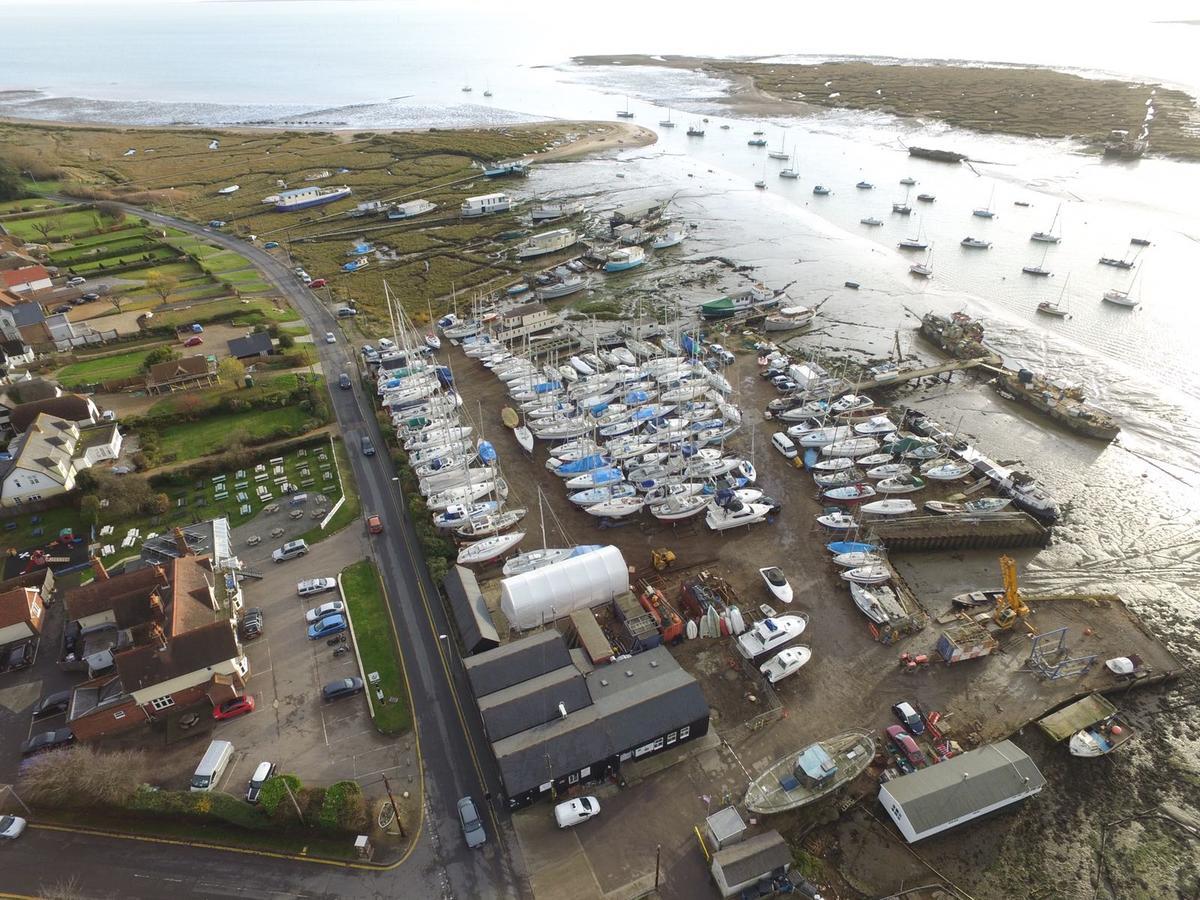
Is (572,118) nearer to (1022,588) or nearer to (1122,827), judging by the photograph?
(1022,588)

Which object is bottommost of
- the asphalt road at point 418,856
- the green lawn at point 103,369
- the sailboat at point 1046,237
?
the asphalt road at point 418,856

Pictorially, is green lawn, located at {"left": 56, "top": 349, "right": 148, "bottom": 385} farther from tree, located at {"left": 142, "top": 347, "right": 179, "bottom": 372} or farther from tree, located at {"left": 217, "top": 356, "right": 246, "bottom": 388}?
tree, located at {"left": 217, "top": 356, "right": 246, "bottom": 388}

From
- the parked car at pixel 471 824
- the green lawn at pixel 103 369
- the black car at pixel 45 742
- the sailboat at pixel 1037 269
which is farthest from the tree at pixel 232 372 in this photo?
the sailboat at pixel 1037 269

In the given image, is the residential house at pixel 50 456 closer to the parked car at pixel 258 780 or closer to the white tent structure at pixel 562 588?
the parked car at pixel 258 780

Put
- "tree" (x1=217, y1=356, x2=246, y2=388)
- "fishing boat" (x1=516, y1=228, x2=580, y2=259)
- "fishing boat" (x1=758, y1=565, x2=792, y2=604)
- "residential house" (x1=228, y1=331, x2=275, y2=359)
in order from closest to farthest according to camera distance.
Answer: "fishing boat" (x1=758, y1=565, x2=792, y2=604) → "tree" (x1=217, y1=356, x2=246, y2=388) → "residential house" (x1=228, y1=331, x2=275, y2=359) → "fishing boat" (x1=516, y1=228, x2=580, y2=259)

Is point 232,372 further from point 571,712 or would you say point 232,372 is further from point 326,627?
point 571,712

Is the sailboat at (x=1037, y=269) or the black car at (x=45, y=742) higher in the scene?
the sailboat at (x=1037, y=269)

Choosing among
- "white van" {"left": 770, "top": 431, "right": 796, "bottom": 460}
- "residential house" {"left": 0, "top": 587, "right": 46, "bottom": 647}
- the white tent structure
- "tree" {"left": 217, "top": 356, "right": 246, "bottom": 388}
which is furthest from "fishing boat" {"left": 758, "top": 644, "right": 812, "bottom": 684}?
"tree" {"left": 217, "top": 356, "right": 246, "bottom": 388}
